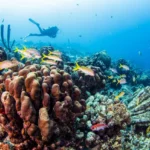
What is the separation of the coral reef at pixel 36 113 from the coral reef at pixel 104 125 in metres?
0.48

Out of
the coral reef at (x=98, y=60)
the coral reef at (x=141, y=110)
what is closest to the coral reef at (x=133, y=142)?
the coral reef at (x=141, y=110)

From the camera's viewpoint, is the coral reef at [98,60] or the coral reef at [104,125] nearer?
the coral reef at [104,125]

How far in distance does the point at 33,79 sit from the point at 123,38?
15250cm

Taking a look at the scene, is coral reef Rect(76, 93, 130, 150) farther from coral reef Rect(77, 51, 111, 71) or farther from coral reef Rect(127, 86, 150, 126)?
coral reef Rect(77, 51, 111, 71)

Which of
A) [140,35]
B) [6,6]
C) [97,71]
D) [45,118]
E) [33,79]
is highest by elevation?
[6,6]

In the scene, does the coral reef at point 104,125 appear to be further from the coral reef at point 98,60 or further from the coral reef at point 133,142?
the coral reef at point 98,60

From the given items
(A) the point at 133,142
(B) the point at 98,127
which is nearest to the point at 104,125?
(B) the point at 98,127

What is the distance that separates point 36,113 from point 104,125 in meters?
1.50

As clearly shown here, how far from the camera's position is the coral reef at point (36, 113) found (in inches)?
155

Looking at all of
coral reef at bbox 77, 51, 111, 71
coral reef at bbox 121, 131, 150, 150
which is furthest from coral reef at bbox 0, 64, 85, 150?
coral reef at bbox 77, 51, 111, 71

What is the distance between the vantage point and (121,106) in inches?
215

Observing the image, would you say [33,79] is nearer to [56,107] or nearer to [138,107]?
[56,107]

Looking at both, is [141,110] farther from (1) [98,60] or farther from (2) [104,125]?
(1) [98,60]

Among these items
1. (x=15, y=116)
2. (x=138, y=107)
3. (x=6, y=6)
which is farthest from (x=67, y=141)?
(x=6, y=6)
